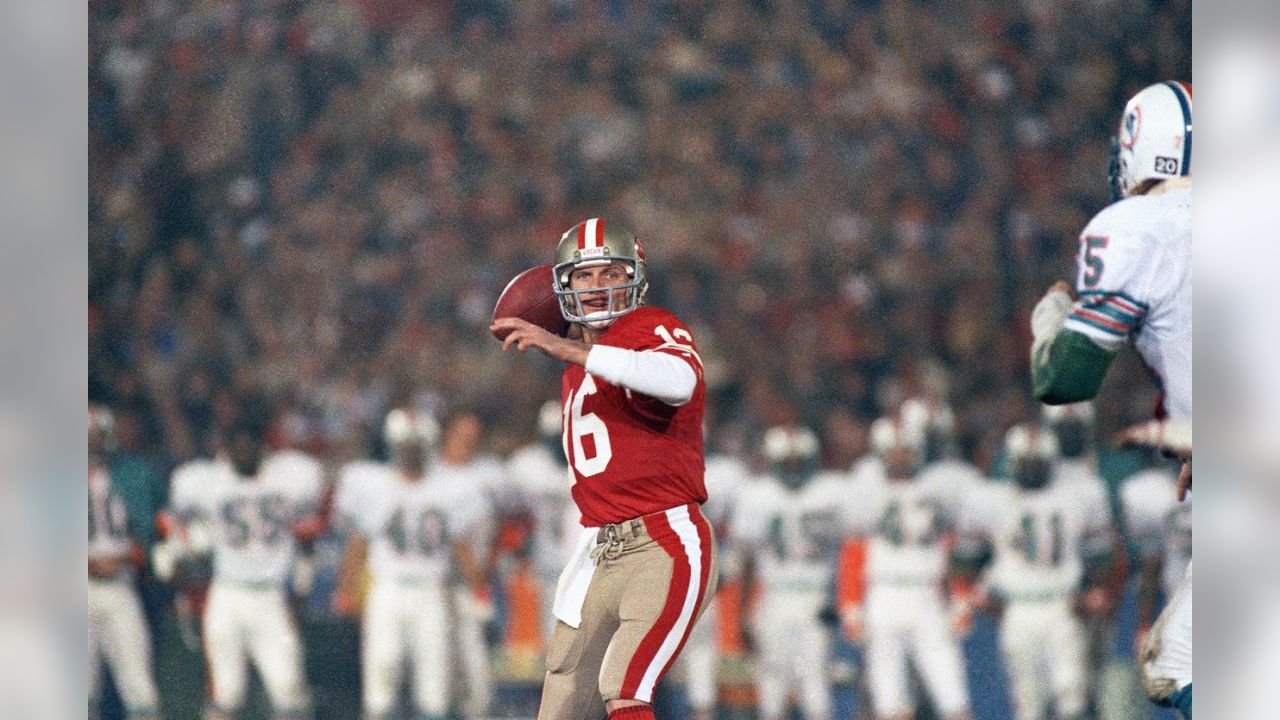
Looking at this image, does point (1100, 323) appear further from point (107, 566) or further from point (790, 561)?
point (107, 566)

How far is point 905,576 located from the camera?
518 cm

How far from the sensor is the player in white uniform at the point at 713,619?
205 inches

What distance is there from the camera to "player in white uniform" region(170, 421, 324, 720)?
524 centimetres

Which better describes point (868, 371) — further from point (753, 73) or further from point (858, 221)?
point (753, 73)

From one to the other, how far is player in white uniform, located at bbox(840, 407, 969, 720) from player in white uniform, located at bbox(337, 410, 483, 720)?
1379 millimetres

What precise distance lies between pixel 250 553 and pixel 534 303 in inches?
88.1

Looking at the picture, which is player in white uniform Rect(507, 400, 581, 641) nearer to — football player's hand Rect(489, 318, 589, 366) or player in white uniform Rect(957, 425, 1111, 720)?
player in white uniform Rect(957, 425, 1111, 720)

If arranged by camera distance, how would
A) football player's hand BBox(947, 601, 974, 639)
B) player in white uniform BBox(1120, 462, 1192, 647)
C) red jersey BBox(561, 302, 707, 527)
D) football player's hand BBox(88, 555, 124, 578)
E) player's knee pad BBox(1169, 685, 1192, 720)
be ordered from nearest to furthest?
red jersey BBox(561, 302, 707, 527) < player's knee pad BBox(1169, 685, 1192, 720) < player in white uniform BBox(1120, 462, 1192, 647) < football player's hand BBox(947, 601, 974, 639) < football player's hand BBox(88, 555, 124, 578)

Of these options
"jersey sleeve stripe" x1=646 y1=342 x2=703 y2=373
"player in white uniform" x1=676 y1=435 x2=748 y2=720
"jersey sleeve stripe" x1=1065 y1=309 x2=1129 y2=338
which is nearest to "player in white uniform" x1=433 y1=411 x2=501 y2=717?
"player in white uniform" x1=676 y1=435 x2=748 y2=720

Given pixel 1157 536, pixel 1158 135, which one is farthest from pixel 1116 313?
pixel 1157 536

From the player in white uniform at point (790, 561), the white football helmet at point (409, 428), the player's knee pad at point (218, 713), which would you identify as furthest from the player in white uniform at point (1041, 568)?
the player's knee pad at point (218, 713)

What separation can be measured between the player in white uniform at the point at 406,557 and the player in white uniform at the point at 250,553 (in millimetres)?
196
